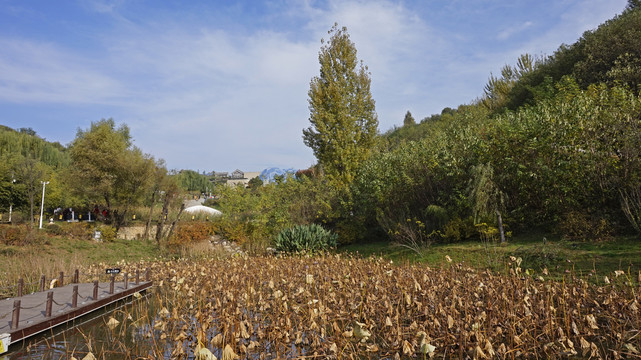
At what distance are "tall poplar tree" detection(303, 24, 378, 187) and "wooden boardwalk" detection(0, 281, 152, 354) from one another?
32.7 feet

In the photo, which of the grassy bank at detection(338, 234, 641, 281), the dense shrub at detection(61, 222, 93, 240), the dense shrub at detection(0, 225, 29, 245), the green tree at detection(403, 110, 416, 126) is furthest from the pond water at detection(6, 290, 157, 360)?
the green tree at detection(403, 110, 416, 126)

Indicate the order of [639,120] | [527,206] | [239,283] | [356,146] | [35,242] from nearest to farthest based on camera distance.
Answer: [239,283] → [639,120] → [527,206] → [35,242] → [356,146]

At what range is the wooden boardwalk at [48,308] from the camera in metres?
5.60

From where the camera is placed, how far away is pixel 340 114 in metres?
17.0

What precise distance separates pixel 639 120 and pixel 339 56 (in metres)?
11.8

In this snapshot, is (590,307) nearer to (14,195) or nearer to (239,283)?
(239,283)

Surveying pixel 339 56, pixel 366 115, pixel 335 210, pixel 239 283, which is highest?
pixel 339 56

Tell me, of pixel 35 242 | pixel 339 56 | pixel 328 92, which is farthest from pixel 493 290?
pixel 35 242

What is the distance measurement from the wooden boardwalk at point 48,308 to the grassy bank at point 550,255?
20.7ft

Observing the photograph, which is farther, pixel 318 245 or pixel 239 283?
pixel 318 245

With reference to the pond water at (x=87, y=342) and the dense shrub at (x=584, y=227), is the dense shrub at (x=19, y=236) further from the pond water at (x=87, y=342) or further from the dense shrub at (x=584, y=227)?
the dense shrub at (x=584, y=227)

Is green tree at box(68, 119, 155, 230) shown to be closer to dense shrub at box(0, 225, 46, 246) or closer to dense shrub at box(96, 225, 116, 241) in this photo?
dense shrub at box(96, 225, 116, 241)

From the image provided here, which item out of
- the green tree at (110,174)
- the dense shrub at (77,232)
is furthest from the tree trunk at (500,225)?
the green tree at (110,174)

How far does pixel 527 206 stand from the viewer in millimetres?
11586
